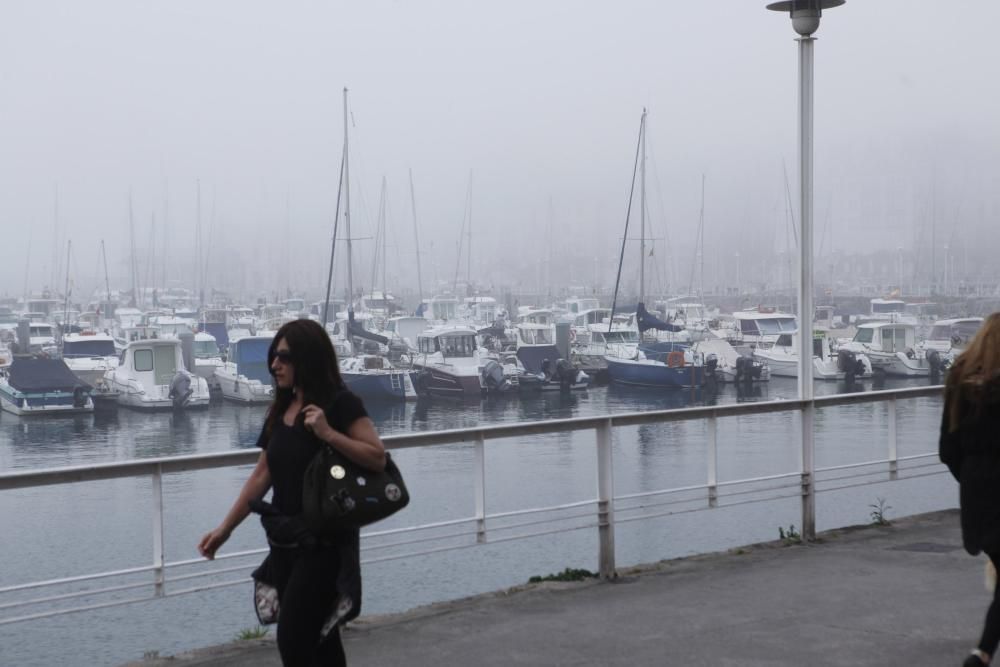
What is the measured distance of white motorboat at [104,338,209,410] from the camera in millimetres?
52062

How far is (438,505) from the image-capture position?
33.8 feet

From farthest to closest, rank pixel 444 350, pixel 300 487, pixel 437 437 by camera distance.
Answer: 1. pixel 444 350
2. pixel 437 437
3. pixel 300 487

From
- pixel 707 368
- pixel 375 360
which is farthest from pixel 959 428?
pixel 707 368

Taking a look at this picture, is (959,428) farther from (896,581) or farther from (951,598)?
(896,581)

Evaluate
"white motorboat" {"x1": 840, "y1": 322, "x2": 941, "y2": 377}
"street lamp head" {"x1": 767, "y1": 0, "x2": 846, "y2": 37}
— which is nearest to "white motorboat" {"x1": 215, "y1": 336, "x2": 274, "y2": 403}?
"white motorboat" {"x1": 840, "y1": 322, "x2": 941, "y2": 377}

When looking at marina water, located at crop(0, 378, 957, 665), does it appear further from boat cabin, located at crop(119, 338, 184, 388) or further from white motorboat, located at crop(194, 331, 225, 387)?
white motorboat, located at crop(194, 331, 225, 387)

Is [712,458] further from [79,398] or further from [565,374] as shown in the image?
[565,374]

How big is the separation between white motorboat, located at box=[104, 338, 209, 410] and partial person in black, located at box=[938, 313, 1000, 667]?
1916 inches

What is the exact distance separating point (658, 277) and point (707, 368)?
26.0 ft

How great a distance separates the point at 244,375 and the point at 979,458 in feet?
168

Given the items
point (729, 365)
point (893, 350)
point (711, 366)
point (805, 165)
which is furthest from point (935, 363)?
point (805, 165)

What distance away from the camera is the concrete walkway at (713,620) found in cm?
607

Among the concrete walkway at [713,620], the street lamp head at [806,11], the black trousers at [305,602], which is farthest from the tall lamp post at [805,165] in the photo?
the black trousers at [305,602]

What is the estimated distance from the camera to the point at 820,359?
5938 cm
